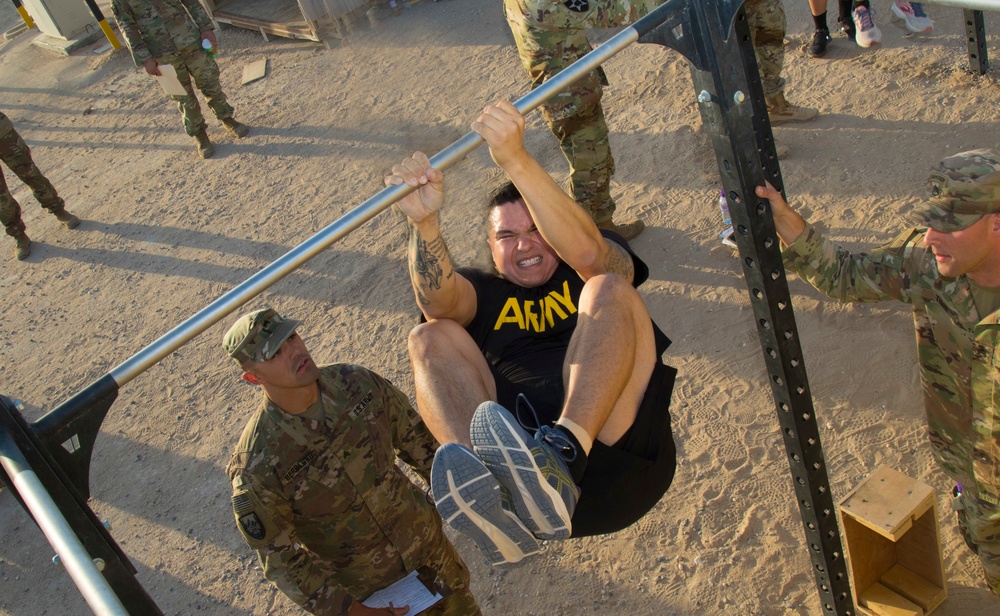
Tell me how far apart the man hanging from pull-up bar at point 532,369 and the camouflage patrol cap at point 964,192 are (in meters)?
0.94

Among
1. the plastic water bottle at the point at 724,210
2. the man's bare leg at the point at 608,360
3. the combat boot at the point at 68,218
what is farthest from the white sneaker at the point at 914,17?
the combat boot at the point at 68,218

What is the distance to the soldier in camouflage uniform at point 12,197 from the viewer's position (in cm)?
712

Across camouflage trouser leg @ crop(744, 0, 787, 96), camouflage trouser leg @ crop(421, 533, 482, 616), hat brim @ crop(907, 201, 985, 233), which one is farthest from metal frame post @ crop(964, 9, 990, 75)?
camouflage trouser leg @ crop(421, 533, 482, 616)

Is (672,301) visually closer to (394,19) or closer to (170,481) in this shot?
(170,481)

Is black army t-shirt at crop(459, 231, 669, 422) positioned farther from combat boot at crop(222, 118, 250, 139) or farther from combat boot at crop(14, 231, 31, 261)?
combat boot at crop(14, 231, 31, 261)

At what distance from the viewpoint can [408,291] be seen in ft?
18.2

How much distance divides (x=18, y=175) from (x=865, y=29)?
6734 mm

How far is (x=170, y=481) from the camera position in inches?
191

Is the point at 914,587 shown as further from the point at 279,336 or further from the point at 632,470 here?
the point at 279,336

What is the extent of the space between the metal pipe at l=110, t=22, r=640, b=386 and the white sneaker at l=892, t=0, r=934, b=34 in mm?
4419

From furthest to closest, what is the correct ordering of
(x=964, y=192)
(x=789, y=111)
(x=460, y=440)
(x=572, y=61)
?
(x=789, y=111), (x=572, y=61), (x=460, y=440), (x=964, y=192)

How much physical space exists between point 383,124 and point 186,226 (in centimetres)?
184

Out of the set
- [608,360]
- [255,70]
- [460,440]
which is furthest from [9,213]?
[608,360]

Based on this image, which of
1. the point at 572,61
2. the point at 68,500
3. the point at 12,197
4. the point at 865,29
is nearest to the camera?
the point at 68,500
